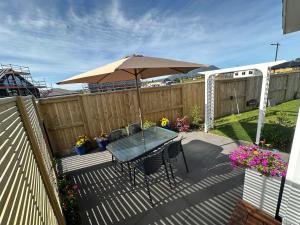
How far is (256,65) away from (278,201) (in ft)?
12.2

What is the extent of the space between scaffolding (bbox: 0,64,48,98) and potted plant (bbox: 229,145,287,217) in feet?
65.9

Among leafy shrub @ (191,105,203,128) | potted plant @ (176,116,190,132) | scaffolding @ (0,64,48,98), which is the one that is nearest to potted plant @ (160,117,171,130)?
potted plant @ (176,116,190,132)

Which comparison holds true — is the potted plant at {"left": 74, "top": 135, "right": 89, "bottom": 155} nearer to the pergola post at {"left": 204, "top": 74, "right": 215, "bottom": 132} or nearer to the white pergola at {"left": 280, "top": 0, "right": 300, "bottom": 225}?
the pergola post at {"left": 204, "top": 74, "right": 215, "bottom": 132}

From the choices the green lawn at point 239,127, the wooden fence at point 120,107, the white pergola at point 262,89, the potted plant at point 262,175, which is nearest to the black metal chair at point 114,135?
the wooden fence at point 120,107

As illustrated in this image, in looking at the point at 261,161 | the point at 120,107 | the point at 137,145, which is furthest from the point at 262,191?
the point at 120,107

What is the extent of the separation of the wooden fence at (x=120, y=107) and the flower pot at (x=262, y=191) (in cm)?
459

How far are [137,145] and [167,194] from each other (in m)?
1.24

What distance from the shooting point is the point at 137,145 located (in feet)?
11.8

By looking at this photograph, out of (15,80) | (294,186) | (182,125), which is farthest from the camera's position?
(15,80)

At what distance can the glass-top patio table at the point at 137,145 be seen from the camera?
10.3ft

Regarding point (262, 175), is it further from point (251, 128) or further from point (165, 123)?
point (251, 128)

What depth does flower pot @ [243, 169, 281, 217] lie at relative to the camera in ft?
6.80

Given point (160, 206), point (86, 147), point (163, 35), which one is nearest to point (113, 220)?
point (160, 206)

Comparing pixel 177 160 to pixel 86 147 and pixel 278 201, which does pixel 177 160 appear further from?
pixel 86 147
